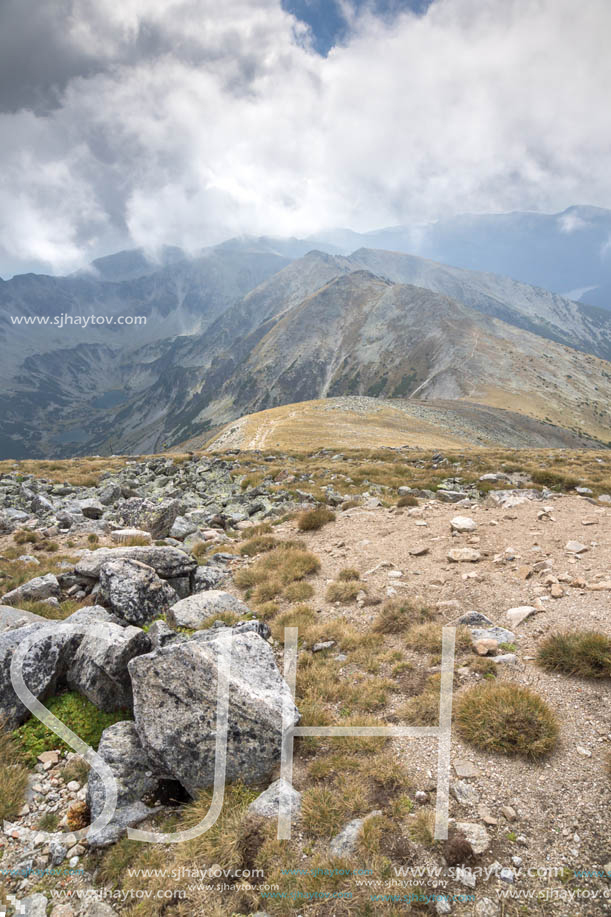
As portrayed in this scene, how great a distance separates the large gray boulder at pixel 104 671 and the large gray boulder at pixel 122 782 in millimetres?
747

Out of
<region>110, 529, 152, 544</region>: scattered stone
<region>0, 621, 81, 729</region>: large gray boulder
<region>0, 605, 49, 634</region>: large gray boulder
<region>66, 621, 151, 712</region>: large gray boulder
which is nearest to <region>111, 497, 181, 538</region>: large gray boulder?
<region>110, 529, 152, 544</region>: scattered stone

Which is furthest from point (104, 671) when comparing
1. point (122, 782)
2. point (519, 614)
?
point (519, 614)

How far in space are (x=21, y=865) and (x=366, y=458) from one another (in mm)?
31361

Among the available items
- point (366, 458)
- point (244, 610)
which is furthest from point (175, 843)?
point (366, 458)

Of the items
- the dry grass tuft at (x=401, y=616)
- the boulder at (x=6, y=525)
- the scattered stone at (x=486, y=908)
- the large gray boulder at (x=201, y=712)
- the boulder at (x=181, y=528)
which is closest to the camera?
the scattered stone at (x=486, y=908)

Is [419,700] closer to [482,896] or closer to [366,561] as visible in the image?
[482,896]


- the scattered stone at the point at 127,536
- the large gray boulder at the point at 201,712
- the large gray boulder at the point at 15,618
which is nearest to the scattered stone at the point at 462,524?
the large gray boulder at the point at 201,712

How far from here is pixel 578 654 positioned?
6461 mm

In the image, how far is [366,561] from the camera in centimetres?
1177

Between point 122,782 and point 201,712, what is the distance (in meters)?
1.43

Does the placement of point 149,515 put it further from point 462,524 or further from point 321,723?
point 321,723

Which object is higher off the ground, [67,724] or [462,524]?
[462,524]

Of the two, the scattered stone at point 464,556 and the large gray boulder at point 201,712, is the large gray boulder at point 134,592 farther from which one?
the scattered stone at point 464,556

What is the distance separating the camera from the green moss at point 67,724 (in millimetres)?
6531
